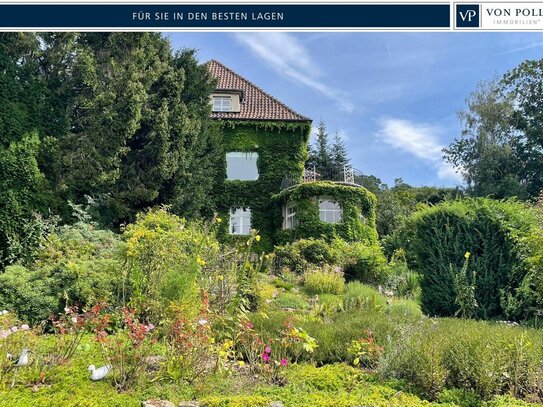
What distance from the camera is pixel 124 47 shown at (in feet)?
44.6

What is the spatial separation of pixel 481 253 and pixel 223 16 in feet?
22.2

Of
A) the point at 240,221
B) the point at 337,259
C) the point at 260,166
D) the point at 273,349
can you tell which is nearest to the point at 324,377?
the point at 273,349

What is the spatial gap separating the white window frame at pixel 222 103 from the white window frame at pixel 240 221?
18.0 feet

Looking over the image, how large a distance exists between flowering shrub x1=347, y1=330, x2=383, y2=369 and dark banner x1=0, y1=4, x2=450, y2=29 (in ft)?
13.3

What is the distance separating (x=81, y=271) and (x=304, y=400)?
4503 mm

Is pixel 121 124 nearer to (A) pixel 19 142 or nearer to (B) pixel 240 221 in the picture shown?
(A) pixel 19 142

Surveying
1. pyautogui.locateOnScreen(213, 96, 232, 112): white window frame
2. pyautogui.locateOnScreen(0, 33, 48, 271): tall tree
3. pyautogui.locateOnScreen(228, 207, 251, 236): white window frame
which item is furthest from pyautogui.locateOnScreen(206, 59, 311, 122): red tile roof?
pyautogui.locateOnScreen(0, 33, 48, 271): tall tree

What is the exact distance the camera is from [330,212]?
19906mm

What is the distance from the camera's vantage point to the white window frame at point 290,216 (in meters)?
20.1

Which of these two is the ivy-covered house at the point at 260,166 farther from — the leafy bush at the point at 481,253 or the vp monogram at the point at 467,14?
the vp monogram at the point at 467,14

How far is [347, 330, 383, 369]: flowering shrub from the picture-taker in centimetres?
481

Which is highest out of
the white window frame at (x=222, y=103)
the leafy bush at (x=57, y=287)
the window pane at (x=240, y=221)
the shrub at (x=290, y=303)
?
the white window frame at (x=222, y=103)

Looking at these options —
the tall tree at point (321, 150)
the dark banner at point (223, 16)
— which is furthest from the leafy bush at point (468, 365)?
the tall tree at point (321, 150)

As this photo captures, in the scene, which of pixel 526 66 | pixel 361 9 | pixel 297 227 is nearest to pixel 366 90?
pixel 361 9
